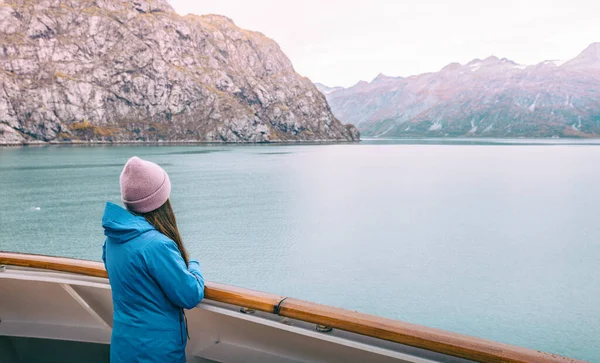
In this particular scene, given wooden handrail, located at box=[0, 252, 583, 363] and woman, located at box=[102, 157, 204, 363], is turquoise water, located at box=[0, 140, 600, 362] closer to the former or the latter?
wooden handrail, located at box=[0, 252, 583, 363]

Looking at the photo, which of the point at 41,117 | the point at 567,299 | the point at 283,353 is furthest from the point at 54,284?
the point at 41,117

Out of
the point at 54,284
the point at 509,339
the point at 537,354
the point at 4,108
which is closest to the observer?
the point at 537,354

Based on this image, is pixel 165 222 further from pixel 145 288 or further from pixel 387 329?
pixel 387 329

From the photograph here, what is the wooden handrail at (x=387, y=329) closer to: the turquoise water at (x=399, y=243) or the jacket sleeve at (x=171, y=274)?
the jacket sleeve at (x=171, y=274)

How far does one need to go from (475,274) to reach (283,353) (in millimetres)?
15965

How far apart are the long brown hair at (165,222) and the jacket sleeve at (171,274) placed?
21 cm

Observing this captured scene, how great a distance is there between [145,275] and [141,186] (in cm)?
61

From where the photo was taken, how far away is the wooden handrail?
2.67 meters

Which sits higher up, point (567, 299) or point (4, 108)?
point (4, 108)

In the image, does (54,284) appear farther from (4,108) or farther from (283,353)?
(4,108)

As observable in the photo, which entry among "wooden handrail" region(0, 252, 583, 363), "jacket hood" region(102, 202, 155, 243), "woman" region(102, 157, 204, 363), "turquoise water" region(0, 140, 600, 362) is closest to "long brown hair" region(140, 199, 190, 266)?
"woman" region(102, 157, 204, 363)

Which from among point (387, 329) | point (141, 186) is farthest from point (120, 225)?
point (387, 329)

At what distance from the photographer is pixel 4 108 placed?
16925cm

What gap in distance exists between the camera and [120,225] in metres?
2.85
